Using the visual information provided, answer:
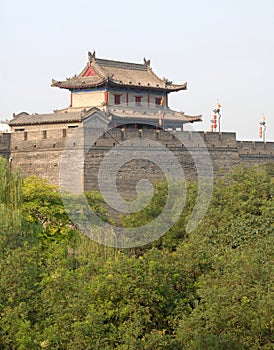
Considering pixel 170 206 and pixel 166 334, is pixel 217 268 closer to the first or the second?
pixel 166 334

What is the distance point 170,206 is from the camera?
1964cm

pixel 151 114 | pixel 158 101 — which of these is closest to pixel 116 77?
pixel 151 114

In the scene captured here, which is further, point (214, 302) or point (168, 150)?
point (168, 150)

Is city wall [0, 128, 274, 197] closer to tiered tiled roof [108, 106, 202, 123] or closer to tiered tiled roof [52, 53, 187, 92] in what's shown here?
tiered tiled roof [108, 106, 202, 123]

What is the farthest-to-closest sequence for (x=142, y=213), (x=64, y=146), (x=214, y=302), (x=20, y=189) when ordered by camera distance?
(x=64, y=146), (x=142, y=213), (x=20, y=189), (x=214, y=302)

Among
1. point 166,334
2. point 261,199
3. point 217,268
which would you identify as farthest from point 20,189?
point 166,334

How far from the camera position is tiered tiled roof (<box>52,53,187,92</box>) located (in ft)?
82.3

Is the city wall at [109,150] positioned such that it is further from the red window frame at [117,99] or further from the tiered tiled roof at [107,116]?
the red window frame at [117,99]

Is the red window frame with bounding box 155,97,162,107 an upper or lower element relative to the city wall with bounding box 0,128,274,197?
upper

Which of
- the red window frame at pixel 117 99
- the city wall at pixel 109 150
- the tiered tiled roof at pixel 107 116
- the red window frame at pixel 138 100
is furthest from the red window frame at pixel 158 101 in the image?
the city wall at pixel 109 150

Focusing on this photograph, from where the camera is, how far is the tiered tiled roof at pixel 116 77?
25.1 m

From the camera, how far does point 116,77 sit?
25.5 meters

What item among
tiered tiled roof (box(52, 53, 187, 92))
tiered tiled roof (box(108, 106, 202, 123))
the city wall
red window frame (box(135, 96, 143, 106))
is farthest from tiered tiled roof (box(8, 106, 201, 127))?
the city wall

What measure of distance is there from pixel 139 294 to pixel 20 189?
694 centimetres
